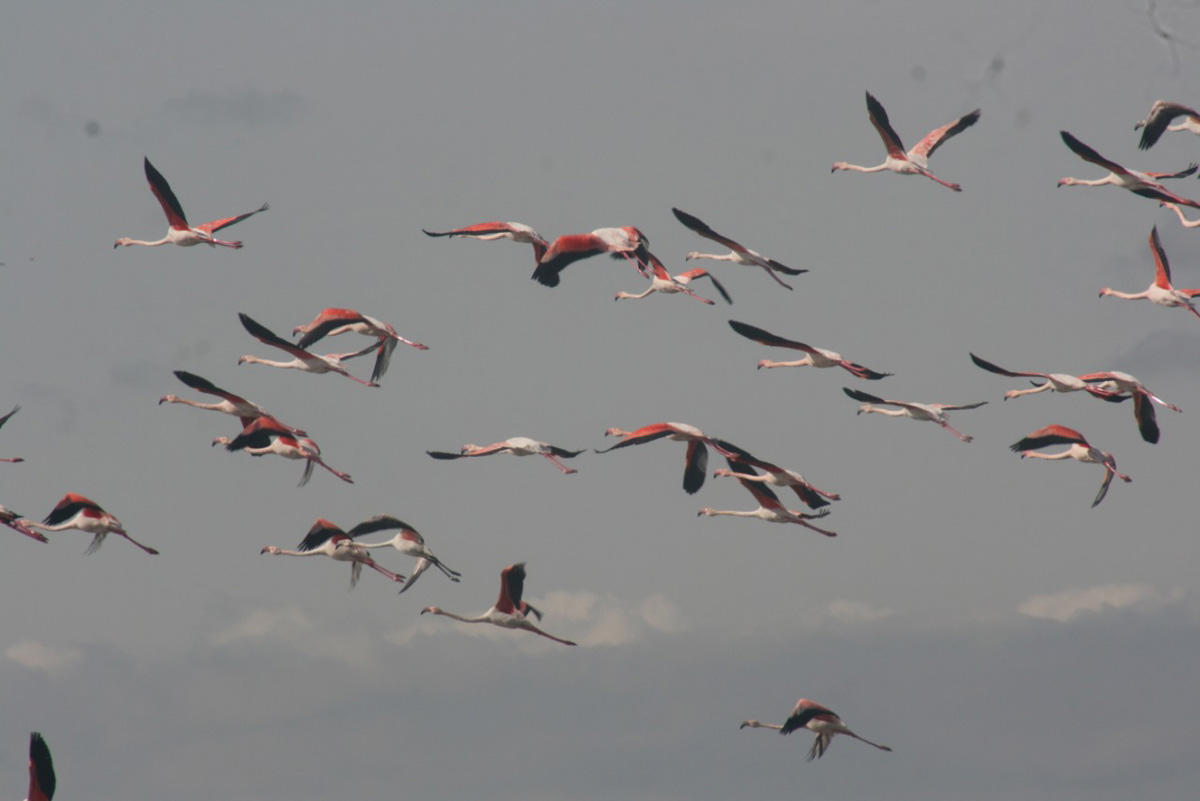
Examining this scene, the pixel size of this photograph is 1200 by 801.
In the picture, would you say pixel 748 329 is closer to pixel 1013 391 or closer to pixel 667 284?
pixel 667 284

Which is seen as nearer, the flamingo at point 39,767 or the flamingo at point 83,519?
the flamingo at point 39,767

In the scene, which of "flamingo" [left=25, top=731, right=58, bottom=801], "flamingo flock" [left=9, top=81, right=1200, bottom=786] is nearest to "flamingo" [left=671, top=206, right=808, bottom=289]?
"flamingo flock" [left=9, top=81, right=1200, bottom=786]

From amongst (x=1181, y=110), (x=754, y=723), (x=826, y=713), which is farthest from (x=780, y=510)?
(x=1181, y=110)

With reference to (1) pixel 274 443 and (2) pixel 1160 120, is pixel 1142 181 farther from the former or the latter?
(1) pixel 274 443

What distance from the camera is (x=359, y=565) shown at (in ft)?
179

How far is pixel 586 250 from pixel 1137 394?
A: 15.8 m

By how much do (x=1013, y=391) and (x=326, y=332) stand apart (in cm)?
1829

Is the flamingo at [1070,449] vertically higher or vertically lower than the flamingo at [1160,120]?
lower

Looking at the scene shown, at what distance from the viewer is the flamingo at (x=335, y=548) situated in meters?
53.0

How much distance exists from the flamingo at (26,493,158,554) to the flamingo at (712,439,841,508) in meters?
15.1

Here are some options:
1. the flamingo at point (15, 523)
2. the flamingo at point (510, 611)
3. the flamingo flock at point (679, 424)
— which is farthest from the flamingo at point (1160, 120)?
the flamingo at point (15, 523)

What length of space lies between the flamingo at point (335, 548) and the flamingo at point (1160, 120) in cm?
2166

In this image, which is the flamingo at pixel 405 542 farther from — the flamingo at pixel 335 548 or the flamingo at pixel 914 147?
the flamingo at pixel 914 147

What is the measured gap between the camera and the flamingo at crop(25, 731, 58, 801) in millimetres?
41281
